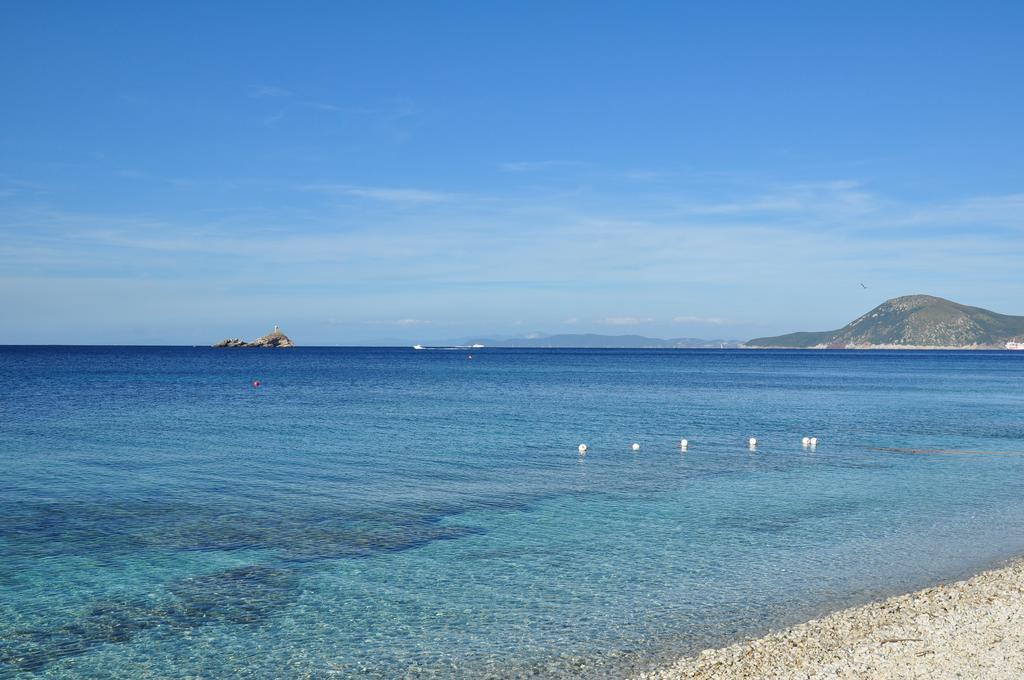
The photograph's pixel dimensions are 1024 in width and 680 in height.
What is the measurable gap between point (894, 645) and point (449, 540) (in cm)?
992

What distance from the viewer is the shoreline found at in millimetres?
11344

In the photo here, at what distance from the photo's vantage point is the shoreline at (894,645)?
1134cm

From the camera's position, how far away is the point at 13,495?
925 inches

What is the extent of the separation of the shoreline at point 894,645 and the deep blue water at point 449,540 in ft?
2.52

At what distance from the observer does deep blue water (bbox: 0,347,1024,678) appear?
12.9 meters

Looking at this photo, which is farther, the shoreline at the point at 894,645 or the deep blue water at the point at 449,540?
the deep blue water at the point at 449,540

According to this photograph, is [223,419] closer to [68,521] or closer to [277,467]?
[277,467]

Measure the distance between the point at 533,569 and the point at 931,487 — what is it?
16854 millimetres

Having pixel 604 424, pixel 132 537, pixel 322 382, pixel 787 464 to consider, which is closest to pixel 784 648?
pixel 132 537

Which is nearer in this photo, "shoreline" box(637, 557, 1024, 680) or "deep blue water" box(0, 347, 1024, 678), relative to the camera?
"shoreline" box(637, 557, 1024, 680)

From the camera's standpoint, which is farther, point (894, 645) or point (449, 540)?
point (449, 540)

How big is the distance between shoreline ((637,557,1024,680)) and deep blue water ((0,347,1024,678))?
30.2 inches

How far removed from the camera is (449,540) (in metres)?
19.2

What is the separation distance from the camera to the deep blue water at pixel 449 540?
1295 cm
